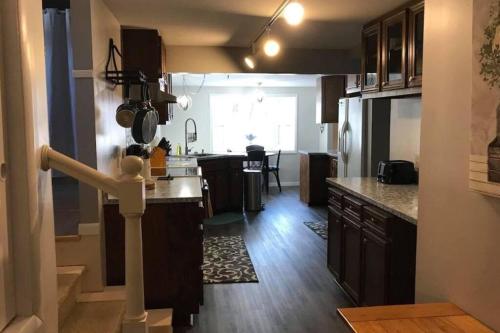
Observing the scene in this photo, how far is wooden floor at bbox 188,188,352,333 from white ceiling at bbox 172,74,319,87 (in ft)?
11.0

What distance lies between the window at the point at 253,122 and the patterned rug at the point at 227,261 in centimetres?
462

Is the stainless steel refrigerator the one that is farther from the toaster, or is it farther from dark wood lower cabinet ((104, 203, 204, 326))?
dark wood lower cabinet ((104, 203, 204, 326))

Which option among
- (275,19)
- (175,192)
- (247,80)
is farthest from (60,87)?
(247,80)

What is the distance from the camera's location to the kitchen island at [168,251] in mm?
3068

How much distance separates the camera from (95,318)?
2578 millimetres

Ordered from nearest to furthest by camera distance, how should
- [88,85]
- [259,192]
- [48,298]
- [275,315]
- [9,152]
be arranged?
1. [9,152]
2. [48,298]
3. [88,85]
4. [275,315]
5. [259,192]

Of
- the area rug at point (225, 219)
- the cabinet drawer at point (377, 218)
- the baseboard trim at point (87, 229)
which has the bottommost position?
the area rug at point (225, 219)

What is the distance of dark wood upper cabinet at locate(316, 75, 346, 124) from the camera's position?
7426 mm

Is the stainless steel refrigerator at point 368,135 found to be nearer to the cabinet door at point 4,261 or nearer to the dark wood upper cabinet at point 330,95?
the dark wood upper cabinet at point 330,95

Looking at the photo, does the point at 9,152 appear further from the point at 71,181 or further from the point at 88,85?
the point at 71,181

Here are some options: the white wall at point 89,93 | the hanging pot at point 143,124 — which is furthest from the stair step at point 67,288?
the hanging pot at point 143,124

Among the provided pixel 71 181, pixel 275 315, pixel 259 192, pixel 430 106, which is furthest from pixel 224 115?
pixel 430 106

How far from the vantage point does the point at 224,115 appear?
9.91m

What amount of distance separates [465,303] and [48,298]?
61.1 inches
